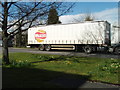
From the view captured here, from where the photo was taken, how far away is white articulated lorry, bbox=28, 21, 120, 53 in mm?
19766

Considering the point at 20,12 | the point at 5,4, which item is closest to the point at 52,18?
the point at 20,12

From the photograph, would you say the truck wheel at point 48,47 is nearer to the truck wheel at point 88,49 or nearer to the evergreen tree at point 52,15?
the truck wheel at point 88,49

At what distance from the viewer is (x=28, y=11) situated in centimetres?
1018

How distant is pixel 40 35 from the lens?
2491 cm

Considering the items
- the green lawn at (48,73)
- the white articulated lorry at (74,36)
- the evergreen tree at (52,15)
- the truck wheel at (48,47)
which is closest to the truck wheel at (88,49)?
the white articulated lorry at (74,36)

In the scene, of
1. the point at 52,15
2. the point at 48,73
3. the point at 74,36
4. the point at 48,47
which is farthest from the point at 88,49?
the point at 48,73

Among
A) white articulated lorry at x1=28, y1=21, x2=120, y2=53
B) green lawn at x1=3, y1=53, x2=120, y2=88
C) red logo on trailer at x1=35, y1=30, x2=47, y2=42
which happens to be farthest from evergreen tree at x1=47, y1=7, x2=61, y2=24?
red logo on trailer at x1=35, y1=30, x2=47, y2=42

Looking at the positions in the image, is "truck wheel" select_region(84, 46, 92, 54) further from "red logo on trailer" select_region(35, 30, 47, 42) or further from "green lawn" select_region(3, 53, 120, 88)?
"green lawn" select_region(3, 53, 120, 88)

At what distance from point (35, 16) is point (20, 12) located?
3.30 feet

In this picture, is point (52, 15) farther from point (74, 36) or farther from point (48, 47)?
point (48, 47)

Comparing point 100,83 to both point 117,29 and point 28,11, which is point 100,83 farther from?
point 117,29

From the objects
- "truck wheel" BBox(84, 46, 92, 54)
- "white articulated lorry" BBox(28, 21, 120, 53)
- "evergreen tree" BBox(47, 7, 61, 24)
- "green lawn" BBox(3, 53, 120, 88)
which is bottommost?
"green lawn" BBox(3, 53, 120, 88)

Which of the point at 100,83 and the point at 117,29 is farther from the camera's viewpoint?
the point at 117,29

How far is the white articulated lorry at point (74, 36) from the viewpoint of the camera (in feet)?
64.8
